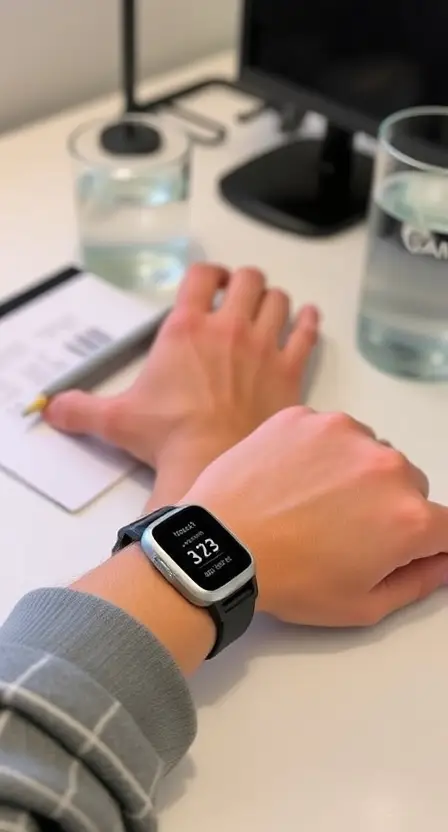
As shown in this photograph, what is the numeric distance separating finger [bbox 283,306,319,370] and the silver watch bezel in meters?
0.22

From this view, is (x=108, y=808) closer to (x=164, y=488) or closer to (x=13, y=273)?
(x=164, y=488)

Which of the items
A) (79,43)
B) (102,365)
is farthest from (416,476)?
(79,43)

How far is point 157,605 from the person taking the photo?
0.47 metres

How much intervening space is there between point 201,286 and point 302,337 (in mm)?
83

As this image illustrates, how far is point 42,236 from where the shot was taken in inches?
32.3

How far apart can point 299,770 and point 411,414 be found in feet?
0.93

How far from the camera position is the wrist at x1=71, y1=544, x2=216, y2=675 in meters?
0.46

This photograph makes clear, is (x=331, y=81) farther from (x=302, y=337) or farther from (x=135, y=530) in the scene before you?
(x=135, y=530)

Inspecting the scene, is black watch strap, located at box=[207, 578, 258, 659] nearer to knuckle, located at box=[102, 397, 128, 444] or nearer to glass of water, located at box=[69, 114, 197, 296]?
knuckle, located at box=[102, 397, 128, 444]

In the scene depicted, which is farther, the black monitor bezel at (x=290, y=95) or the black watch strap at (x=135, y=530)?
the black monitor bezel at (x=290, y=95)

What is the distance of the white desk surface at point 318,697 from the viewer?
1.45 ft

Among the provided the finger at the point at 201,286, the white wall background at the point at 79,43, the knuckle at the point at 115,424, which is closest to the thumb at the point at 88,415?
the knuckle at the point at 115,424

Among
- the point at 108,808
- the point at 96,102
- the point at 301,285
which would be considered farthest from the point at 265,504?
the point at 96,102

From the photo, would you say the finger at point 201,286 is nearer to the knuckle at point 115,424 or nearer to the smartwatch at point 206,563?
the knuckle at point 115,424
